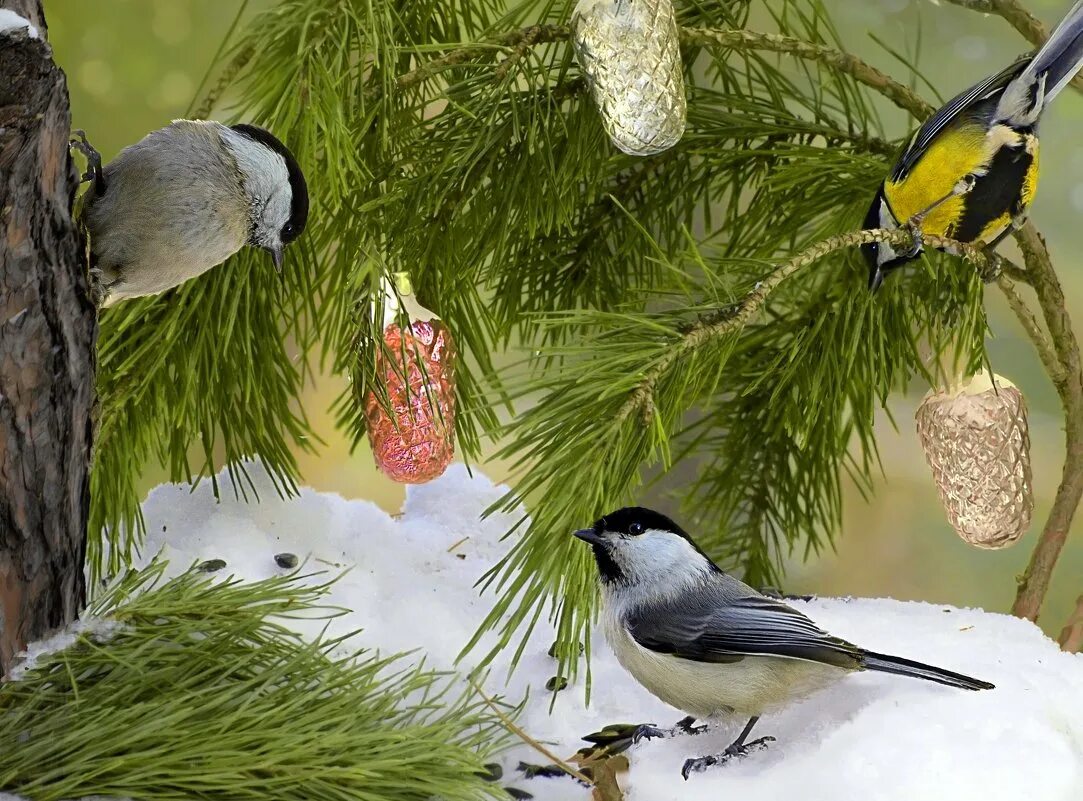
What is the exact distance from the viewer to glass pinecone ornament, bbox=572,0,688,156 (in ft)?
1.52

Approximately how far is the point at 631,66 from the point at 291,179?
0.49 feet

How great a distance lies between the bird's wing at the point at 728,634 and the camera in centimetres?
47

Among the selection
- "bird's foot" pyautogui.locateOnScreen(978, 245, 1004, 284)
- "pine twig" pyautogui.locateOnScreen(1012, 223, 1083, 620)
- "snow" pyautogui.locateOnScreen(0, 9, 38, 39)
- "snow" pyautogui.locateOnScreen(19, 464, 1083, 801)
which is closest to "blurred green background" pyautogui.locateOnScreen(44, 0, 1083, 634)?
"snow" pyautogui.locateOnScreen(19, 464, 1083, 801)

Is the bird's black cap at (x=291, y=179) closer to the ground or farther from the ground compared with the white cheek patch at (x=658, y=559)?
farther from the ground

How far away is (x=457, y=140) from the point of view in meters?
0.61

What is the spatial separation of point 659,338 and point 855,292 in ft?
0.77

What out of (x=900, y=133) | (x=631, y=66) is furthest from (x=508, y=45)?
(x=900, y=133)

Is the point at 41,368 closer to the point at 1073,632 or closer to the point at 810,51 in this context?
the point at 810,51

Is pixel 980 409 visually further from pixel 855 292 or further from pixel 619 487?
pixel 619 487

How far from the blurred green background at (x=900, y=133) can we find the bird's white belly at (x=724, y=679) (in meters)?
0.63

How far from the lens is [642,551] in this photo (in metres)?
0.49

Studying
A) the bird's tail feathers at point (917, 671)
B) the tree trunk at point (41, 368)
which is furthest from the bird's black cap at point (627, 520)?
the tree trunk at point (41, 368)

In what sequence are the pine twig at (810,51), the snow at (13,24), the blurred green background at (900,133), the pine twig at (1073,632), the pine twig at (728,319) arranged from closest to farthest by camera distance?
1. the snow at (13,24)
2. the pine twig at (728,319)
3. the pine twig at (810,51)
4. the pine twig at (1073,632)
5. the blurred green background at (900,133)

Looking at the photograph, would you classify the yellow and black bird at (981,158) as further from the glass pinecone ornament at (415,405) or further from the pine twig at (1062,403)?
the glass pinecone ornament at (415,405)
